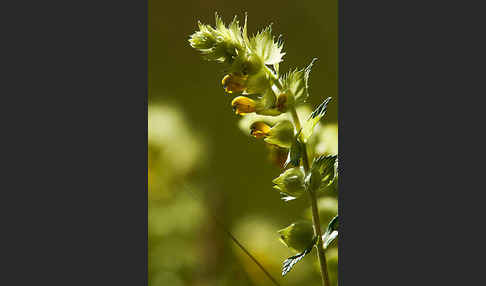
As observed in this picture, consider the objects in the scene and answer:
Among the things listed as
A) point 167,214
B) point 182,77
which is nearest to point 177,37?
point 182,77

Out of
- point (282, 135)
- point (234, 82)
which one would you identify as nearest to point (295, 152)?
point (282, 135)

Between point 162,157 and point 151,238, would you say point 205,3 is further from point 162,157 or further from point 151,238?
point 151,238

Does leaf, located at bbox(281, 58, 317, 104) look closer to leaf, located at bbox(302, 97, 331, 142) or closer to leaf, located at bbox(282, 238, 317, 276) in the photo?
leaf, located at bbox(302, 97, 331, 142)

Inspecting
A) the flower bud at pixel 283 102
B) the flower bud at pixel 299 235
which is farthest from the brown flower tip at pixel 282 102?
the flower bud at pixel 299 235

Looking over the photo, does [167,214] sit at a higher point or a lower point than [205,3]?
lower

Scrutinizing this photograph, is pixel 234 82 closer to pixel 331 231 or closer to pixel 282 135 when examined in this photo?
pixel 282 135

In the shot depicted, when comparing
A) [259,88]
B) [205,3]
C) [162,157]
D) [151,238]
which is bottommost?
[151,238]

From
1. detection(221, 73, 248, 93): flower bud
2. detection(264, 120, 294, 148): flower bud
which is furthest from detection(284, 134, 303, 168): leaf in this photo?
detection(221, 73, 248, 93): flower bud
